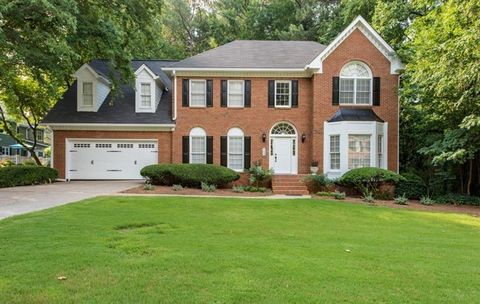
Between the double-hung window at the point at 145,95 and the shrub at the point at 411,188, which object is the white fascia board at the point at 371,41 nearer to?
the shrub at the point at 411,188

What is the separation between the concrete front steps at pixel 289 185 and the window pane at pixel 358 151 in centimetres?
271

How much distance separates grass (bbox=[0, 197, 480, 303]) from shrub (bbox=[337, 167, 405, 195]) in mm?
6481

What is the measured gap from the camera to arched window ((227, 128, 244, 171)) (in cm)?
1992

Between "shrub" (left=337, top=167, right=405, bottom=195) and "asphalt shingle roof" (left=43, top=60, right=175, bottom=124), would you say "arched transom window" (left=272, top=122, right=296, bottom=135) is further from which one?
"asphalt shingle roof" (left=43, top=60, right=175, bottom=124)

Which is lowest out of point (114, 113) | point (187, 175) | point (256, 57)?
point (187, 175)

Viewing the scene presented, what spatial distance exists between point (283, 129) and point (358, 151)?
13.2 feet

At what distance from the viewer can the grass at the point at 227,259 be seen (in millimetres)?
4262

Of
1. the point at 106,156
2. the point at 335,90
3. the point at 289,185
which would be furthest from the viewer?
the point at 106,156

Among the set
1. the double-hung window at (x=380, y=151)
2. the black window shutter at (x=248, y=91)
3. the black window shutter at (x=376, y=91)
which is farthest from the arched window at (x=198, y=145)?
the black window shutter at (x=376, y=91)

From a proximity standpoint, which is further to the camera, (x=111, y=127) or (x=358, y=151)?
(x=111, y=127)

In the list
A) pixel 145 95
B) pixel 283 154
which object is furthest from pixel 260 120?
pixel 145 95

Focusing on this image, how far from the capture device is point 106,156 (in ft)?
67.0

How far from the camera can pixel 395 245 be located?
7.20 meters

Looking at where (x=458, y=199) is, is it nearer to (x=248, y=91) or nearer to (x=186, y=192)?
(x=248, y=91)
